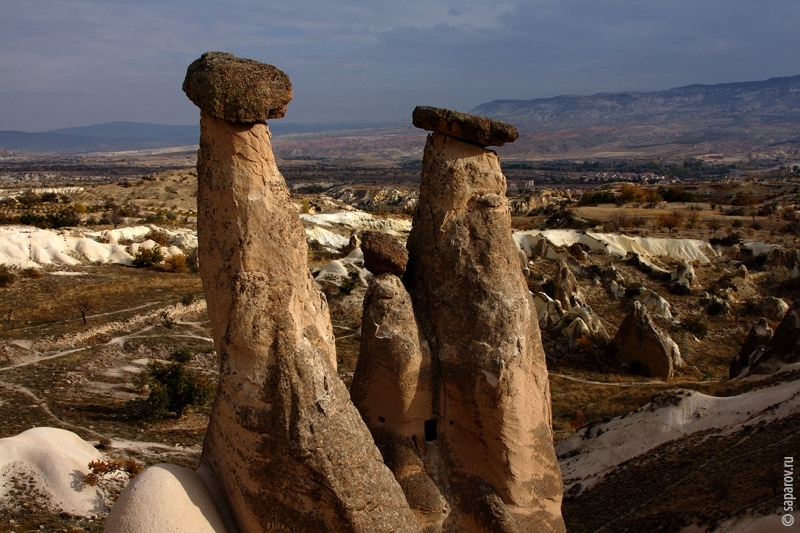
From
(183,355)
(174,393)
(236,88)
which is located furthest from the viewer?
(183,355)

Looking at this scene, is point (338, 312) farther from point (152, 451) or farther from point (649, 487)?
point (649, 487)

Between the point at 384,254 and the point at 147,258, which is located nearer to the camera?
the point at 384,254

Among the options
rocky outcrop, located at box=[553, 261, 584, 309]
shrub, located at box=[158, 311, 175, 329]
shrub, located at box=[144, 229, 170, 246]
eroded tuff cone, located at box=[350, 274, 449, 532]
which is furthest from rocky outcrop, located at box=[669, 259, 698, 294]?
eroded tuff cone, located at box=[350, 274, 449, 532]

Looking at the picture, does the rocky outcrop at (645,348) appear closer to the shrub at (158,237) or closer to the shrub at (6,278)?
the shrub at (6,278)

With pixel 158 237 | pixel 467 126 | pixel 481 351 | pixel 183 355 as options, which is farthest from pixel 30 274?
pixel 481 351

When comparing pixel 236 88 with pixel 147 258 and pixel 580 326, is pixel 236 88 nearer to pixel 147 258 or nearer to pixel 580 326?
pixel 580 326

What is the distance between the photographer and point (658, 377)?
20.0m

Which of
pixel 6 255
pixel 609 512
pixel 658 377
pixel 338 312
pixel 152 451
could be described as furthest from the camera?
pixel 6 255

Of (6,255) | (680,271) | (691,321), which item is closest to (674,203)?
(680,271)

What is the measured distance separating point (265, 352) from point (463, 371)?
232cm

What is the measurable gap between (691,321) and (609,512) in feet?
56.9

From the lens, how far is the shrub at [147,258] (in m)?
29.2

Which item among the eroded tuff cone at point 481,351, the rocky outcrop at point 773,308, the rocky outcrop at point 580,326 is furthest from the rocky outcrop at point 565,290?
the eroded tuff cone at point 481,351

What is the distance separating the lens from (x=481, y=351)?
6961 millimetres
